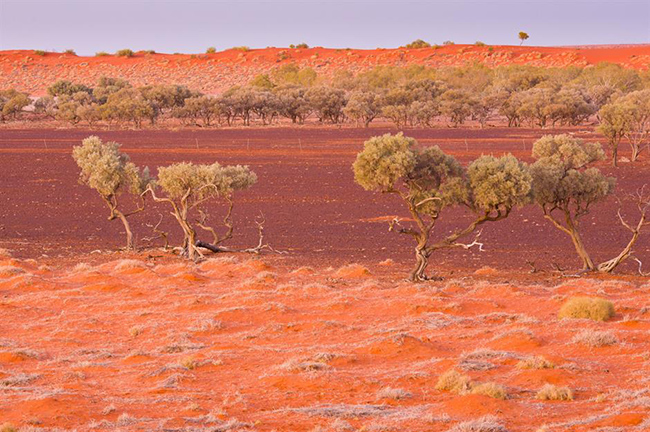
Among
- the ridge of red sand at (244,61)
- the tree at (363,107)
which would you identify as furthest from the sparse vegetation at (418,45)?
the tree at (363,107)

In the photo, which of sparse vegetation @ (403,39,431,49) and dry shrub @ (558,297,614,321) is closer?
dry shrub @ (558,297,614,321)

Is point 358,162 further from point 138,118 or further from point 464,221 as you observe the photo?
point 138,118

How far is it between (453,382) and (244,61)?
140091 mm

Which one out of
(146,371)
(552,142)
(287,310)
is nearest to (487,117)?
(552,142)

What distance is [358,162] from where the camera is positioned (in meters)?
23.0

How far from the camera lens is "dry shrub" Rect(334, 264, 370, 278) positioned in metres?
24.3

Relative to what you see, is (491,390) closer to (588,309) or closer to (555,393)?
(555,393)

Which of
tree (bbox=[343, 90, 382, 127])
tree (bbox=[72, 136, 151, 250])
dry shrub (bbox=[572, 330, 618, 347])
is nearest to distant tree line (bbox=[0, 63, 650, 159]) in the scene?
tree (bbox=[343, 90, 382, 127])

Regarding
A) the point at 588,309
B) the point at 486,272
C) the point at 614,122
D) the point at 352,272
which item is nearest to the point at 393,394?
the point at 588,309

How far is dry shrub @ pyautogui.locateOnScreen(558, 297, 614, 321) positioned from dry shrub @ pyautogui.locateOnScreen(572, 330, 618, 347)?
6.61 feet

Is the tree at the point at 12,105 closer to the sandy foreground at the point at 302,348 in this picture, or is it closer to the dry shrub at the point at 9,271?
A: the sandy foreground at the point at 302,348

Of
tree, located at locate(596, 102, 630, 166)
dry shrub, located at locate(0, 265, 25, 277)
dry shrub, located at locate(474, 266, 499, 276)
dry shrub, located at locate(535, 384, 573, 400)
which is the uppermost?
tree, located at locate(596, 102, 630, 166)

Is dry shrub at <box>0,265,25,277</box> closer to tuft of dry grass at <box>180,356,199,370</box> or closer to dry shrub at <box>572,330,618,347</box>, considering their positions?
tuft of dry grass at <box>180,356,199,370</box>

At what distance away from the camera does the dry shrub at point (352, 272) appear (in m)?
24.3
